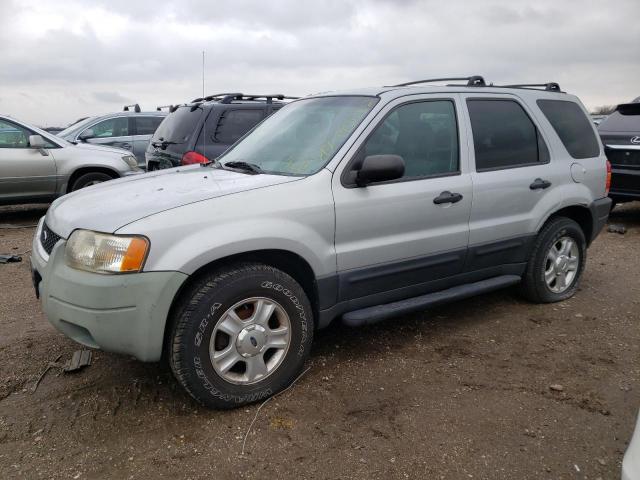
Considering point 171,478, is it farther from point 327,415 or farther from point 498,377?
point 498,377

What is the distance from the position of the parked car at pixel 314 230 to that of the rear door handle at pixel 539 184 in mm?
22

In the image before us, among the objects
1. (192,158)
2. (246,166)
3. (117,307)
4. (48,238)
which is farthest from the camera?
(192,158)

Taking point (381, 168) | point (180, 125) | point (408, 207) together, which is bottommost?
point (408, 207)

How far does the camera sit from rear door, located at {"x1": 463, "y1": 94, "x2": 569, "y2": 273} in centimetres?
381

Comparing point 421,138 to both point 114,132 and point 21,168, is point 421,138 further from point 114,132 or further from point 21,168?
point 114,132

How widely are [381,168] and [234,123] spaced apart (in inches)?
165

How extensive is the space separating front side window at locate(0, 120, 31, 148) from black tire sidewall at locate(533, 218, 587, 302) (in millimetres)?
7037

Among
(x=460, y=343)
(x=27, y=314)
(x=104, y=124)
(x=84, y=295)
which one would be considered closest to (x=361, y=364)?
(x=460, y=343)

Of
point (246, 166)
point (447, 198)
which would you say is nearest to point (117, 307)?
point (246, 166)

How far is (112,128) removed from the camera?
11.5 meters

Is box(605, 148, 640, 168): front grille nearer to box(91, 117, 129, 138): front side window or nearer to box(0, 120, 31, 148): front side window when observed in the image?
box(0, 120, 31, 148): front side window

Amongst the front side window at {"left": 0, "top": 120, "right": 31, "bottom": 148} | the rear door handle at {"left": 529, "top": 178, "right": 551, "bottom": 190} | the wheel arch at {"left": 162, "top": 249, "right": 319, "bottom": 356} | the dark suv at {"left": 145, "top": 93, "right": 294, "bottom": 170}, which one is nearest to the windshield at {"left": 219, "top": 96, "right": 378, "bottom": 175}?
the wheel arch at {"left": 162, "top": 249, "right": 319, "bottom": 356}

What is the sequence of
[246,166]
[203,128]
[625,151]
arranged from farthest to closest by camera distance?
[625,151] < [203,128] < [246,166]

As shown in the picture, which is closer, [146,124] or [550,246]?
[550,246]
